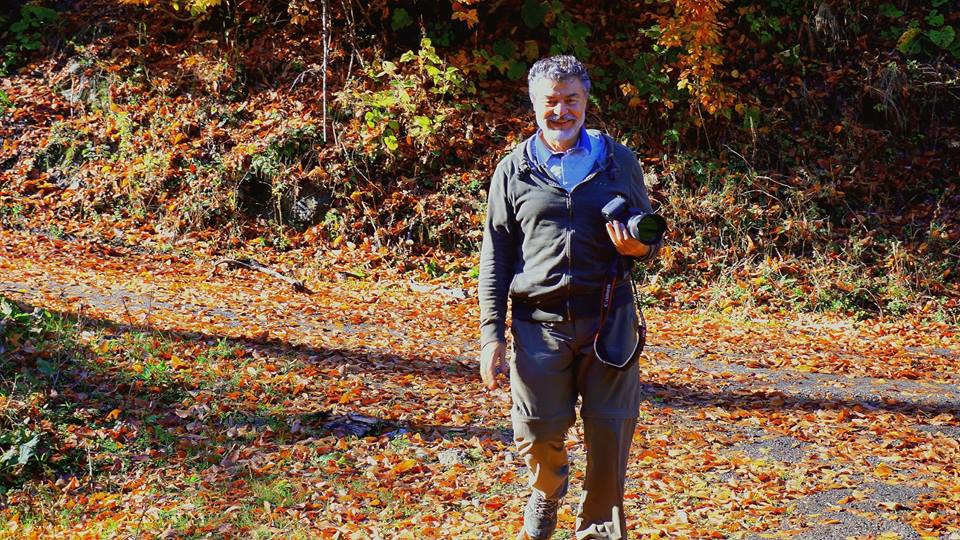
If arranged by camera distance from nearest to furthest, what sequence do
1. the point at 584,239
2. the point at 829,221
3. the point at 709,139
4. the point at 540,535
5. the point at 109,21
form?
the point at 584,239 → the point at 540,535 → the point at 829,221 → the point at 709,139 → the point at 109,21

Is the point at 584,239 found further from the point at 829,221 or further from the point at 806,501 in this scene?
the point at 829,221

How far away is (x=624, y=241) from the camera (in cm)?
353

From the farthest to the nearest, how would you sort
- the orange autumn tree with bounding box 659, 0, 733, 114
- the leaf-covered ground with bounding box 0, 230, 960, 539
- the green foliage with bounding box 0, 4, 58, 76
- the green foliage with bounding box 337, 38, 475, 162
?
the green foliage with bounding box 0, 4, 58, 76, the green foliage with bounding box 337, 38, 475, 162, the orange autumn tree with bounding box 659, 0, 733, 114, the leaf-covered ground with bounding box 0, 230, 960, 539

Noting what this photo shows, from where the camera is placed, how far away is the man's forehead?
3613 mm

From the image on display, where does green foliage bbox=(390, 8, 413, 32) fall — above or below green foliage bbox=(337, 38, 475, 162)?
above

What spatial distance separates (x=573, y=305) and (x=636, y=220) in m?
0.44

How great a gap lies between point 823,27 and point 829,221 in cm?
341

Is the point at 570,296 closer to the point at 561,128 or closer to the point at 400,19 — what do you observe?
the point at 561,128

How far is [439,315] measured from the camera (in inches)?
413

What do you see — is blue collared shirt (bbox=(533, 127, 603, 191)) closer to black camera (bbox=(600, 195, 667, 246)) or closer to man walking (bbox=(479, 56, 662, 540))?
man walking (bbox=(479, 56, 662, 540))

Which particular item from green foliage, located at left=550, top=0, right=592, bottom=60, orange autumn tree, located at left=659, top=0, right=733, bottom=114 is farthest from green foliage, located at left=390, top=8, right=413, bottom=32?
orange autumn tree, located at left=659, top=0, right=733, bottom=114

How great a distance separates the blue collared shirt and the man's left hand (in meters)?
0.27

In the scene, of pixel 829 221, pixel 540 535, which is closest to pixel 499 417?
pixel 540 535

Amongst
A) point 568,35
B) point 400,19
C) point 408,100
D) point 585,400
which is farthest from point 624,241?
point 400,19
